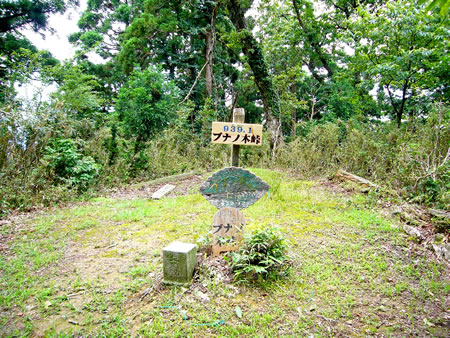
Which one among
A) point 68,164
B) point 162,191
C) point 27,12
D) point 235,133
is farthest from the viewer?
point 27,12

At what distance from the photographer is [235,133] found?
8.54 ft

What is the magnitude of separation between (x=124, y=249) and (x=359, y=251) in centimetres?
260

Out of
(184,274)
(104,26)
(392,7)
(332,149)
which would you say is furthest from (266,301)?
(104,26)

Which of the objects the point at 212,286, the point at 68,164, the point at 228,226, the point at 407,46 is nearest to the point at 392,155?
the point at 407,46

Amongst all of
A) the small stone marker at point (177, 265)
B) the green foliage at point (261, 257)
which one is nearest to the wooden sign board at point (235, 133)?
the green foliage at point (261, 257)

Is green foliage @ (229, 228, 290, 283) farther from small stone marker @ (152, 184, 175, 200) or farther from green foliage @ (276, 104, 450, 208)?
small stone marker @ (152, 184, 175, 200)

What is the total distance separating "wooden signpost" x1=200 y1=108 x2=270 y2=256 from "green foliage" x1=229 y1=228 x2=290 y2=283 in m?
0.29

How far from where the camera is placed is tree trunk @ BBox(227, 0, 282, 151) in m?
8.20

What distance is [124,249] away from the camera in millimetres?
2928

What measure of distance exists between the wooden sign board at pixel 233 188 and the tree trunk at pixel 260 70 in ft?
18.3

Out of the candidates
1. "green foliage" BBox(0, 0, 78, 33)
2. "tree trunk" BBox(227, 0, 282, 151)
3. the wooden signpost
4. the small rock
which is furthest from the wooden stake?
"green foliage" BBox(0, 0, 78, 33)

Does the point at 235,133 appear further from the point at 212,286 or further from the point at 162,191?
the point at 162,191

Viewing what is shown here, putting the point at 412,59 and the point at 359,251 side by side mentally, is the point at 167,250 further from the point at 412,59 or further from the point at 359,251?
the point at 412,59

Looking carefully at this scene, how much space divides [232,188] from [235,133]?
1.85 feet
